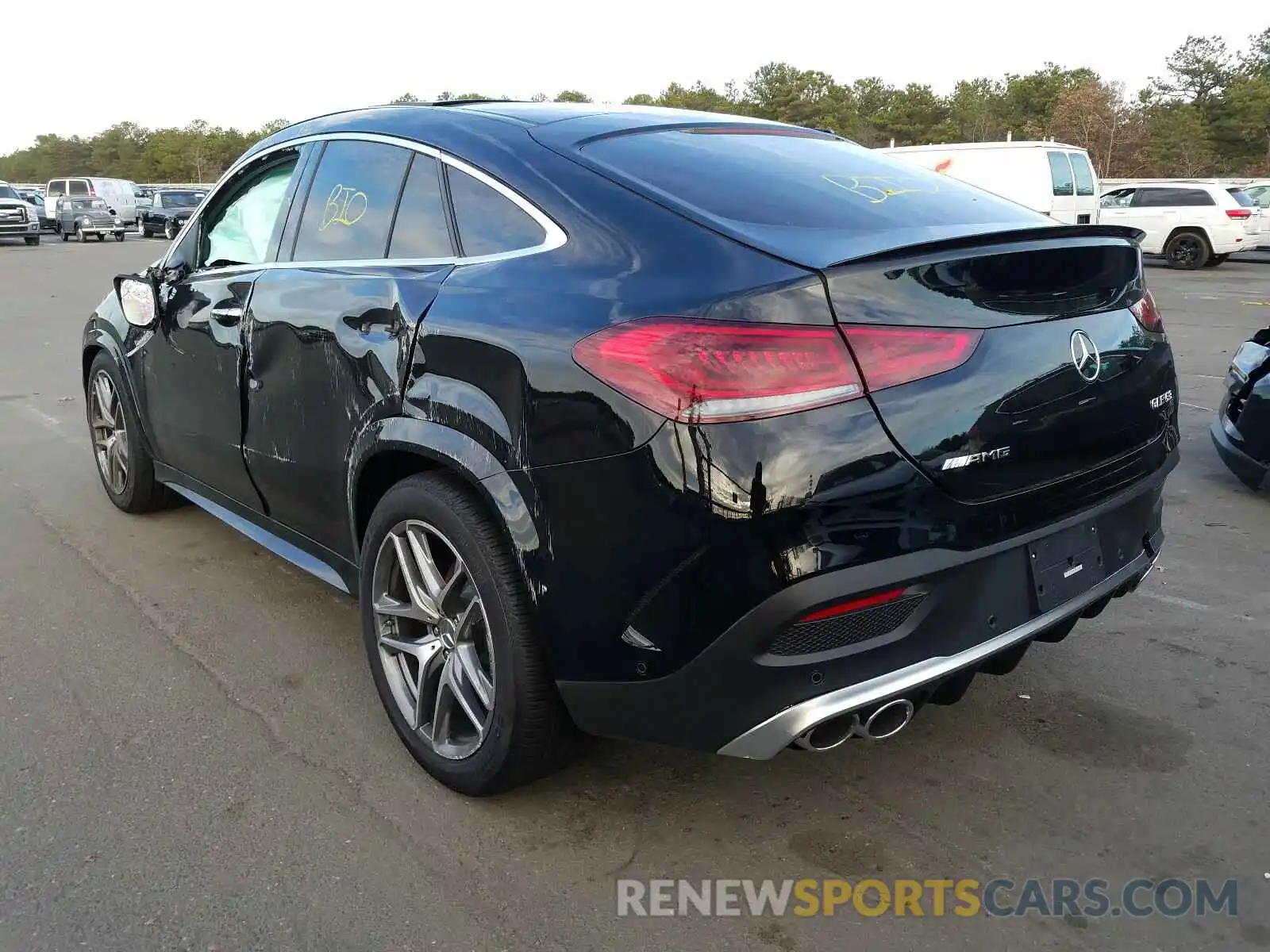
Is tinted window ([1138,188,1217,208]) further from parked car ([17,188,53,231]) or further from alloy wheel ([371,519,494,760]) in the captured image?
parked car ([17,188,53,231])

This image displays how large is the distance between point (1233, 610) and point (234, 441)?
12.0 feet

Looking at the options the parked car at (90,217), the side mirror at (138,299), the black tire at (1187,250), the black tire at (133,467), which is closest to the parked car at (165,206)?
the parked car at (90,217)

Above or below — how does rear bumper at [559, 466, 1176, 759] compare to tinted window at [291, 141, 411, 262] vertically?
below

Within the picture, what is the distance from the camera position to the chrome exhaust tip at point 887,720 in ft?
7.37

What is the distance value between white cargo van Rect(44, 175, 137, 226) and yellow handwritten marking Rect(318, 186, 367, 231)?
35929 mm

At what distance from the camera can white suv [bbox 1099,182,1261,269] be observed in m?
21.0

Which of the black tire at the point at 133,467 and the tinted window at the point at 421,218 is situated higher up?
the tinted window at the point at 421,218

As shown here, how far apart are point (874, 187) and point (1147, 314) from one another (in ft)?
2.59

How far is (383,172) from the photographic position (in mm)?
3191

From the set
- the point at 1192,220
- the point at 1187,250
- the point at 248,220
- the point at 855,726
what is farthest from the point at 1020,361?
the point at 1187,250

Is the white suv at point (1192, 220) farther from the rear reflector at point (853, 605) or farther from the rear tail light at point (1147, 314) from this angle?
the rear reflector at point (853, 605)

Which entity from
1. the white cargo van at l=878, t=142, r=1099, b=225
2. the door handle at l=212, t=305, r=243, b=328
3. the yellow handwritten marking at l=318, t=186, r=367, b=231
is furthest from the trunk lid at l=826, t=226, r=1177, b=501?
the white cargo van at l=878, t=142, r=1099, b=225

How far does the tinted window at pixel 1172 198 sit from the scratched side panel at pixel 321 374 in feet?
72.9

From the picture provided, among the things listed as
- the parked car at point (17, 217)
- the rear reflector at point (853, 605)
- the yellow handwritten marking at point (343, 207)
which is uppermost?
the parked car at point (17, 217)
